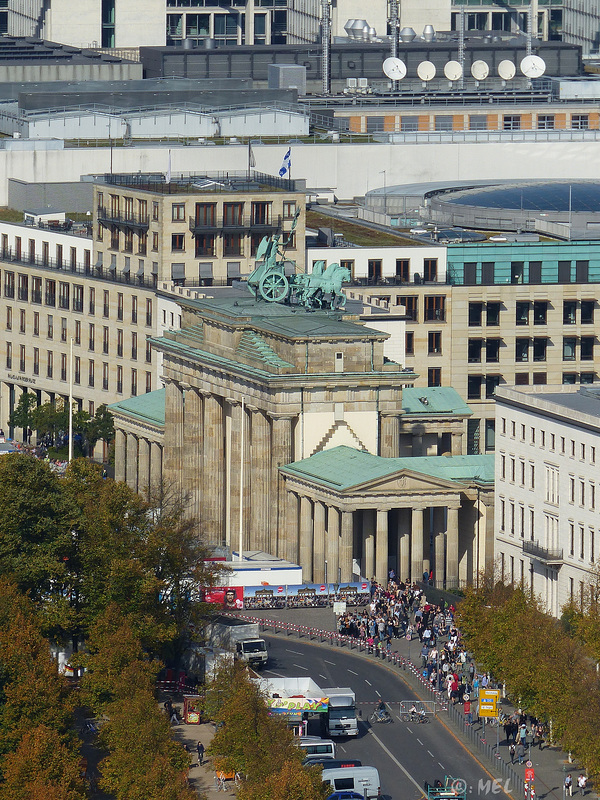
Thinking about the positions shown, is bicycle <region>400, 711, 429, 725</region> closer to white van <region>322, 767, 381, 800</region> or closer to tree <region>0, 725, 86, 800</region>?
white van <region>322, 767, 381, 800</region>

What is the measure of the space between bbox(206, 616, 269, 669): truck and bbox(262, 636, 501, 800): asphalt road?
43.0 inches

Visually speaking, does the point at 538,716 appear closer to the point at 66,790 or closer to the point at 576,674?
the point at 576,674

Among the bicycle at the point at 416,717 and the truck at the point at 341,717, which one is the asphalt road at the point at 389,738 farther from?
the truck at the point at 341,717

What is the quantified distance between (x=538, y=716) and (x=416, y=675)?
66.7 feet

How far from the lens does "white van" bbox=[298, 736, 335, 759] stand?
166 meters

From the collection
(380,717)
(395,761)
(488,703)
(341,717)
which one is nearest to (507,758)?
(488,703)

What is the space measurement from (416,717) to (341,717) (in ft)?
21.8

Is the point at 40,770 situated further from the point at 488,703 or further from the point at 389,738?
the point at 488,703

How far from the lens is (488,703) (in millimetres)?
175250

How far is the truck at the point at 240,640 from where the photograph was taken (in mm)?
190625

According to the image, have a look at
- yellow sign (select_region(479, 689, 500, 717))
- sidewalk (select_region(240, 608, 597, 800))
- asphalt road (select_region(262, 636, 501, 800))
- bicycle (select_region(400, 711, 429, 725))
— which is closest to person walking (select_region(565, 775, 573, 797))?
sidewalk (select_region(240, 608, 597, 800))

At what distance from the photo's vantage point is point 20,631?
169 m

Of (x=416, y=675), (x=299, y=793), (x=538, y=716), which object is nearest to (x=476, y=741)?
(x=538, y=716)

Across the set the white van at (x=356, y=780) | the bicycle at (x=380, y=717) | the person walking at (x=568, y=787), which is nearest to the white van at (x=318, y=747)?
the white van at (x=356, y=780)
